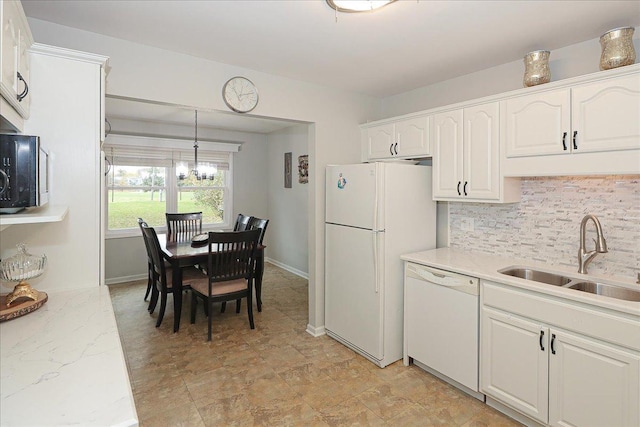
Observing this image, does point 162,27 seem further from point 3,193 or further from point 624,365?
point 624,365

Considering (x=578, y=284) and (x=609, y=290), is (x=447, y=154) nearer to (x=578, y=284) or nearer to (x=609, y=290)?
(x=578, y=284)

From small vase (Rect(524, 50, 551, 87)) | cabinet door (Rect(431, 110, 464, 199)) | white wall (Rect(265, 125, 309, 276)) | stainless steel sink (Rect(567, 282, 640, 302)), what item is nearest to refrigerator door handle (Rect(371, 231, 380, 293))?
cabinet door (Rect(431, 110, 464, 199))

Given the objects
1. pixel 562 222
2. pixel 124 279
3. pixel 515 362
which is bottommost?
pixel 124 279

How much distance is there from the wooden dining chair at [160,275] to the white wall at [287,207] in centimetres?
205

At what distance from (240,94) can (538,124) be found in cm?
217

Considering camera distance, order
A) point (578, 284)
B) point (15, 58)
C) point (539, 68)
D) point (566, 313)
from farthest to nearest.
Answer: point (539, 68), point (578, 284), point (566, 313), point (15, 58)

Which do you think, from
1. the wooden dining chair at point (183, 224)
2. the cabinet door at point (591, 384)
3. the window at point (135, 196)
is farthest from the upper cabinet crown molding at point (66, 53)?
the window at point (135, 196)

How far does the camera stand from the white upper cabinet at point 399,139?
2871 millimetres

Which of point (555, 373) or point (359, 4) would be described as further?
point (555, 373)

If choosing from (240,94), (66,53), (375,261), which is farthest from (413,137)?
(66,53)

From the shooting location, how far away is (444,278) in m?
2.43

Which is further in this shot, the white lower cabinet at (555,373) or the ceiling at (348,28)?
the ceiling at (348,28)

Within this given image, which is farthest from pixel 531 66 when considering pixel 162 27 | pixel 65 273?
pixel 65 273

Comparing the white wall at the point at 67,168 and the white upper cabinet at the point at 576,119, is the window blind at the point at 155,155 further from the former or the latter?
the white upper cabinet at the point at 576,119
